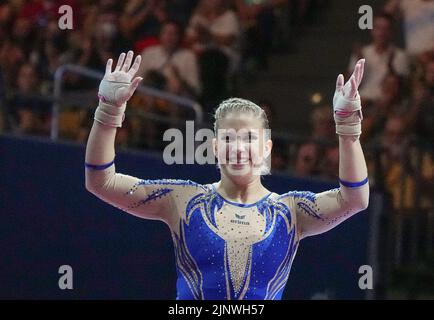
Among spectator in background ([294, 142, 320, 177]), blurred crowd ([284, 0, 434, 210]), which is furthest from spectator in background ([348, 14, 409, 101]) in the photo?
spectator in background ([294, 142, 320, 177])

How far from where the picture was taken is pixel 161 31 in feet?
32.4

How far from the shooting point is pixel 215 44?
9977mm

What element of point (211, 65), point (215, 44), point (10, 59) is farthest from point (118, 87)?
A: point (10, 59)

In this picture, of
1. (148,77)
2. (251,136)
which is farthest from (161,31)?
(251,136)

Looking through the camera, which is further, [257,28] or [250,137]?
[257,28]

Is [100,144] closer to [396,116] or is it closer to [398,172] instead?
[398,172]

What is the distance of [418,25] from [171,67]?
2.15m

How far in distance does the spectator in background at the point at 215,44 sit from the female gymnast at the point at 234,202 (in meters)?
4.98

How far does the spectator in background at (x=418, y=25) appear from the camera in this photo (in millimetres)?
9234

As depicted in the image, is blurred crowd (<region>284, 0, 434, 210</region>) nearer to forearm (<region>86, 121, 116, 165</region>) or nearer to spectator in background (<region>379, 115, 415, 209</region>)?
spectator in background (<region>379, 115, 415, 209</region>)

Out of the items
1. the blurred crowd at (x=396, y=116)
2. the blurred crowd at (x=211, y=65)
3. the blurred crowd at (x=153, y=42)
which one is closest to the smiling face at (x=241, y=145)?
the blurred crowd at (x=211, y=65)

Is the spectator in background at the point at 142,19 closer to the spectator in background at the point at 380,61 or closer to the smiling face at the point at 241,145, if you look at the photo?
the spectator in background at the point at 380,61
